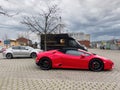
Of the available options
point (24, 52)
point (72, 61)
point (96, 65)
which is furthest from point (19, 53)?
point (96, 65)

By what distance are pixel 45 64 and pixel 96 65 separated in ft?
9.82

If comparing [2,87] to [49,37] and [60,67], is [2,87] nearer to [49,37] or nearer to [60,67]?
[60,67]

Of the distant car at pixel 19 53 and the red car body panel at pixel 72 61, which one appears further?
the distant car at pixel 19 53

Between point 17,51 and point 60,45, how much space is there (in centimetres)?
548

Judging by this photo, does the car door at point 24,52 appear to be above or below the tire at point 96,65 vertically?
above

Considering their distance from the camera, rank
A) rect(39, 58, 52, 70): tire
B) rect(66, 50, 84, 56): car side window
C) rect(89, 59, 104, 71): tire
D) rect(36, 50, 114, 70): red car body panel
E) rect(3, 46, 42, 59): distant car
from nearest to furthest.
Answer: rect(89, 59, 104, 71): tire
rect(36, 50, 114, 70): red car body panel
rect(39, 58, 52, 70): tire
rect(66, 50, 84, 56): car side window
rect(3, 46, 42, 59): distant car

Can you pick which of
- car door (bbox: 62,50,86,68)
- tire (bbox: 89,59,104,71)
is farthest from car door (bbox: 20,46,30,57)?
tire (bbox: 89,59,104,71)

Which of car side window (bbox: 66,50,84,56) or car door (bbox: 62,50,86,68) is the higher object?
car side window (bbox: 66,50,84,56)

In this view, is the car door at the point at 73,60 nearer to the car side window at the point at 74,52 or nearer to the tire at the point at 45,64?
the car side window at the point at 74,52

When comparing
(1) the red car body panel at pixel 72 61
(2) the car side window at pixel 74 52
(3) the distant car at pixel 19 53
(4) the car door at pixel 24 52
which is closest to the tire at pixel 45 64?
(1) the red car body panel at pixel 72 61

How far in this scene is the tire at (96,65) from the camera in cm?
1154

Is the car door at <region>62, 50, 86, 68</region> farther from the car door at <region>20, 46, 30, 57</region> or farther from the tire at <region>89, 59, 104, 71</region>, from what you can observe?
the car door at <region>20, 46, 30, 57</region>

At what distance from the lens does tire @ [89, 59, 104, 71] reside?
11.5 m

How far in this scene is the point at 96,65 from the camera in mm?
11617
